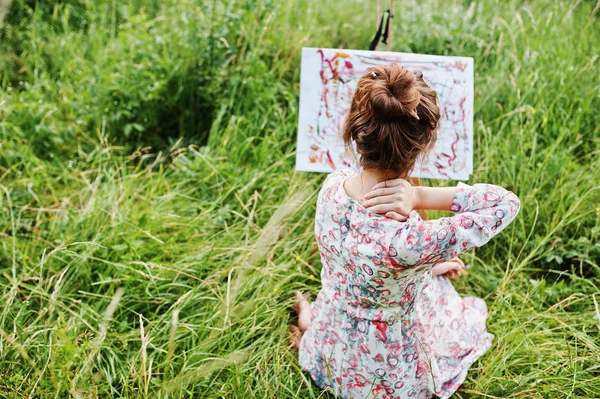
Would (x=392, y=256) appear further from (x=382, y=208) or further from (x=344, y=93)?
(x=344, y=93)

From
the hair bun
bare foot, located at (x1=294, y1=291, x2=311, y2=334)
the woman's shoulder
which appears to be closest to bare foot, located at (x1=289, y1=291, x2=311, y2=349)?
bare foot, located at (x1=294, y1=291, x2=311, y2=334)

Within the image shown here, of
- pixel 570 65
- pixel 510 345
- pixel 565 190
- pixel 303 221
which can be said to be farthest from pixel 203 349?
pixel 570 65

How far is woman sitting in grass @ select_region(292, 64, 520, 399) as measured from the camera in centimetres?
129

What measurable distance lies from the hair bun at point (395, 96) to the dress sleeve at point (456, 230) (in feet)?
0.88

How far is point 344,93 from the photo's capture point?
80.1 inches

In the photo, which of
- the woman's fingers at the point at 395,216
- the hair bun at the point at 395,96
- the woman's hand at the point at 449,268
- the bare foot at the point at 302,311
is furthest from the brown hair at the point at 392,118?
the bare foot at the point at 302,311

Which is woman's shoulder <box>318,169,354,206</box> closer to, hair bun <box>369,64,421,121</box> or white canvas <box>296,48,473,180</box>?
hair bun <box>369,64,421,121</box>

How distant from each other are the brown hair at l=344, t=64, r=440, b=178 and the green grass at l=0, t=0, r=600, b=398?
0.64m

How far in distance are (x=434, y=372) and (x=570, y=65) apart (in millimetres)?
1828

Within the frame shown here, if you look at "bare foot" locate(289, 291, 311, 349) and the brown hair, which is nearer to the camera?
the brown hair

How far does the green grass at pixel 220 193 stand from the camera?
173 centimetres

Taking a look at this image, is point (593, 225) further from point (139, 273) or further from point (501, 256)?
point (139, 273)

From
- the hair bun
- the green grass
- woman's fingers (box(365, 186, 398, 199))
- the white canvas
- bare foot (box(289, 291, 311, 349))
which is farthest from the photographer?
the white canvas

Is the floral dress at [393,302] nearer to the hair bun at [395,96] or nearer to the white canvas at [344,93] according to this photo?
the hair bun at [395,96]
